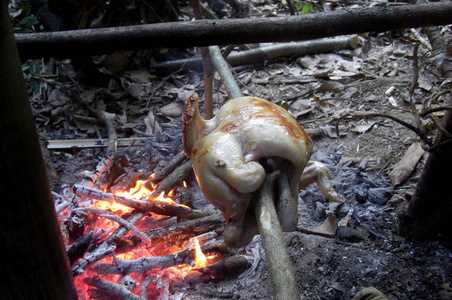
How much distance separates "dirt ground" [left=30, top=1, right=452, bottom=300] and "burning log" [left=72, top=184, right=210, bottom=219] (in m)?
0.36

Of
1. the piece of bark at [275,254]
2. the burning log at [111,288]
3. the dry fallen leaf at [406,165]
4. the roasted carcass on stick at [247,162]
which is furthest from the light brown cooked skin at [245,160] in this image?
the dry fallen leaf at [406,165]

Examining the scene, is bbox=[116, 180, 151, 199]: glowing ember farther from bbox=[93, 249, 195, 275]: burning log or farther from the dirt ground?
bbox=[93, 249, 195, 275]: burning log

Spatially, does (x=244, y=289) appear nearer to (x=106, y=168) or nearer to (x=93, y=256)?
(x=93, y=256)

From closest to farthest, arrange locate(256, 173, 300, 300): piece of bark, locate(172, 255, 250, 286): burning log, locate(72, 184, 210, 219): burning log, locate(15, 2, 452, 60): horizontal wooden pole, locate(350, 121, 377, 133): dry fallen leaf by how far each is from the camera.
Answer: locate(256, 173, 300, 300): piece of bark
locate(15, 2, 452, 60): horizontal wooden pole
locate(172, 255, 250, 286): burning log
locate(72, 184, 210, 219): burning log
locate(350, 121, 377, 133): dry fallen leaf

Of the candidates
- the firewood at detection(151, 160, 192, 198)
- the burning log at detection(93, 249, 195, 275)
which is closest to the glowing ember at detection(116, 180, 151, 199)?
the firewood at detection(151, 160, 192, 198)

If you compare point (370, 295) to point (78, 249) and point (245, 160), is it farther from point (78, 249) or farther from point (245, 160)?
point (78, 249)

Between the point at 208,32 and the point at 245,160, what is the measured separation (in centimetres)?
70

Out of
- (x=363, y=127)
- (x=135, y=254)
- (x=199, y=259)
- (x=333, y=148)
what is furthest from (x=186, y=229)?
(x=363, y=127)

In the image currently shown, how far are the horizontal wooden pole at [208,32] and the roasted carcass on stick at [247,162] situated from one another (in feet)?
1.39

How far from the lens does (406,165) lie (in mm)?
3799

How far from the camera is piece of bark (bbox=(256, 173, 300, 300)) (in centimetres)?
134

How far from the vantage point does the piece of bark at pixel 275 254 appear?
1342 mm

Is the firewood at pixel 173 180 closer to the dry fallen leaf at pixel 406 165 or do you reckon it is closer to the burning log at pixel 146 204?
the burning log at pixel 146 204

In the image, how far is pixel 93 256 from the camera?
2740 mm
